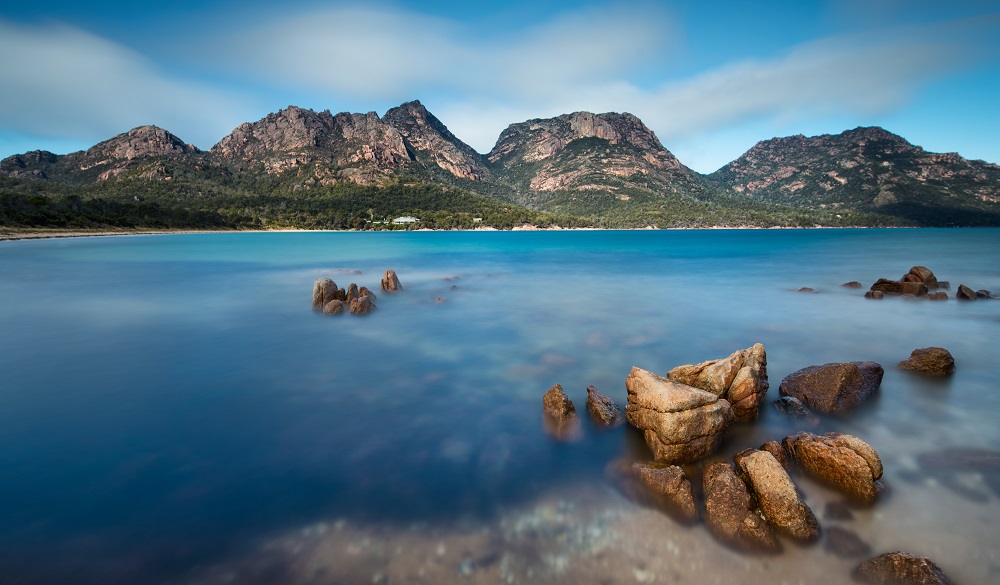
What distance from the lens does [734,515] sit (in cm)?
546

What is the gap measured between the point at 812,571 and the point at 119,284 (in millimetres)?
37212

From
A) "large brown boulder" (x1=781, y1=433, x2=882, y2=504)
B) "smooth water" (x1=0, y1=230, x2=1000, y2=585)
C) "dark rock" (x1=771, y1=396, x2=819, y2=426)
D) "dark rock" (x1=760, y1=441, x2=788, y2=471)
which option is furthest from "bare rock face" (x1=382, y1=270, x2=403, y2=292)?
"large brown boulder" (x1=781, y1=433, x2=882, y2=504)

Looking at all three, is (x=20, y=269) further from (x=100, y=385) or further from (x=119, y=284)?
(x=100, y=385)

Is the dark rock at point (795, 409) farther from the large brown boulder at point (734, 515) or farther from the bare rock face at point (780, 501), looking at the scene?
the large brown boulder at point (734, 515)

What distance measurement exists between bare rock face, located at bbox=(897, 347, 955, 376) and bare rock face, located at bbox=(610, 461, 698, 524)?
32.1 feet

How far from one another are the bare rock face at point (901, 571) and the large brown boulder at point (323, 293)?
62.4 feet

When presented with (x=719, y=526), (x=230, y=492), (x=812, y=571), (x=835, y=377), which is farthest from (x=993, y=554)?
(x=230, y=492)

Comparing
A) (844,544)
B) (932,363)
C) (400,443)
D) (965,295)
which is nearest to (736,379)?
(844,544)

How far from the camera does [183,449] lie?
7.70 metres

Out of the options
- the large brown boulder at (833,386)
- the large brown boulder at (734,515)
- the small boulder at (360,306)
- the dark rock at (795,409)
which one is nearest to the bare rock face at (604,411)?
the large brown boulder at (734,515)

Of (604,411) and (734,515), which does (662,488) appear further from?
(604,411)

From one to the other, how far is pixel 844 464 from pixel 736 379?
253 cm

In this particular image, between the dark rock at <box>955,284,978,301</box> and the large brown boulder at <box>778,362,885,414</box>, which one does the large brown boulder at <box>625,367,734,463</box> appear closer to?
the large brown boulder at <box>778,362,885,414</box>

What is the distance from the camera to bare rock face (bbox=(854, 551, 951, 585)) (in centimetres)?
461
